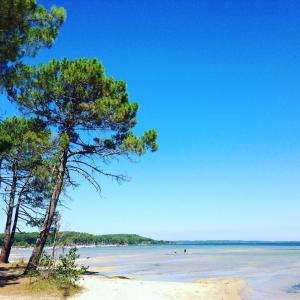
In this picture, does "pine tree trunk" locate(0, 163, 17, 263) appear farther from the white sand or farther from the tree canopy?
the tree canopy

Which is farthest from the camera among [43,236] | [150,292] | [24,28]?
[43,236]

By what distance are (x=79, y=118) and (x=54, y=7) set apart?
617cm

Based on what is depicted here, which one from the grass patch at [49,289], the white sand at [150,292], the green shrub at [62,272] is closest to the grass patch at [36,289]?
the grass patch at [49,289]

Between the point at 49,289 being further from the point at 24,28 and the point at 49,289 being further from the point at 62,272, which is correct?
the point at 24,28

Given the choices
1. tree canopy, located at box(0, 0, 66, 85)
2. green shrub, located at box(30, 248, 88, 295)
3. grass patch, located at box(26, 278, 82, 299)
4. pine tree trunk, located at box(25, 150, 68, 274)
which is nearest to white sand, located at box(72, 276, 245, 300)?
grass patch, located at box(26, 278, 82, 299)

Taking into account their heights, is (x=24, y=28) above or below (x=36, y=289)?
above

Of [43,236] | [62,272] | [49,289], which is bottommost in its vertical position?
[49,289]

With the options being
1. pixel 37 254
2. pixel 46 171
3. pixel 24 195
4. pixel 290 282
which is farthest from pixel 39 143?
pixel 290 282

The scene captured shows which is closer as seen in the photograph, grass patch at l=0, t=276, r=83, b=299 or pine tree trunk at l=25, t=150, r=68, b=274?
grass patch at l=0, t=276, r=83, b=299

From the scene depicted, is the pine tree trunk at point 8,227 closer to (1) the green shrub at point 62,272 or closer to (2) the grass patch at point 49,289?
(1) the green shrub at point 62,272

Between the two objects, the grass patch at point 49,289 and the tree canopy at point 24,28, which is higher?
the tree canopy at point 24,28

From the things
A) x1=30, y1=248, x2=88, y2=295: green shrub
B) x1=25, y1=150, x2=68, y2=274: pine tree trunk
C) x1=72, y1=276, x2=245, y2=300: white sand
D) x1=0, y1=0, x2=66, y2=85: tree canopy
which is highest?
x1=0, y1=0, x2=66, y2=85: tree canopy

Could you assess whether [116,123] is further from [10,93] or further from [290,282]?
[290,282]

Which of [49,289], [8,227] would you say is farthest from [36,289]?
[8,227]
